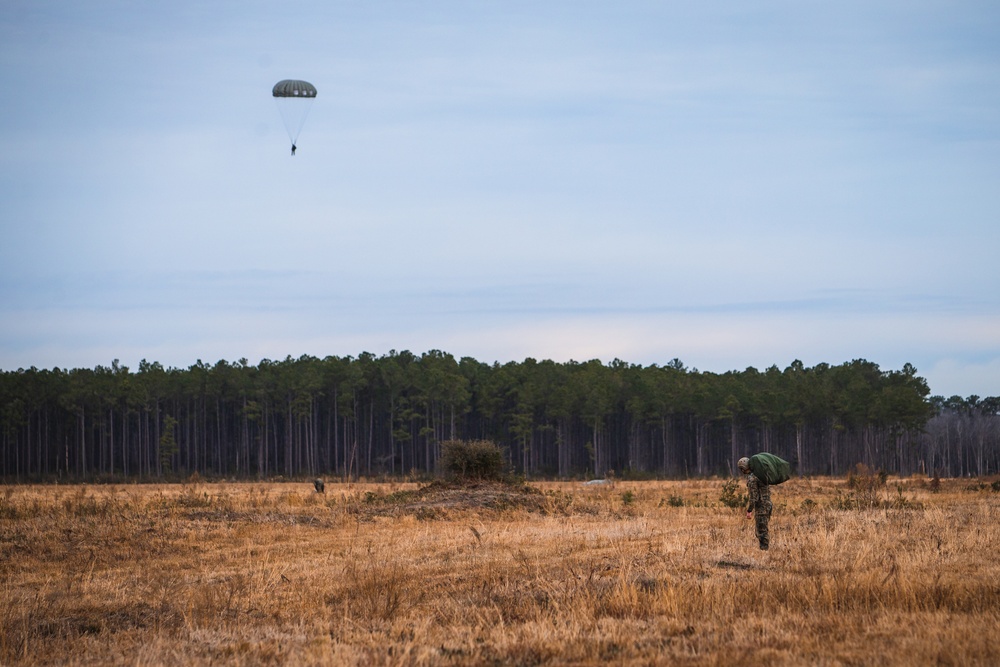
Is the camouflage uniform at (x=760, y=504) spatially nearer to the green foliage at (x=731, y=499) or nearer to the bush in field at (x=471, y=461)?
the green foliage at (x=731, y=499)

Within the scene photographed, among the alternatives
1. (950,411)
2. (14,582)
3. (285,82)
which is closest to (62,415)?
(285,82)

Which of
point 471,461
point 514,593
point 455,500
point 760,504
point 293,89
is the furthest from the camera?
point 293,89

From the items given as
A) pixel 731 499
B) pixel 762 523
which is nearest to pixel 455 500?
Answer: pixel 731 499

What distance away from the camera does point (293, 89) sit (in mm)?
48438

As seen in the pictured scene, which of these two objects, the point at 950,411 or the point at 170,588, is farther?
the point at 950,411

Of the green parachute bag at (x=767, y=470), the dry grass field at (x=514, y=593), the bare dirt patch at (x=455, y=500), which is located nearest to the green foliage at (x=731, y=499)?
the bare dirt patch at (x=455, y=500)

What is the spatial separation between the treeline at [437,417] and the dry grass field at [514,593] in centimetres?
7435

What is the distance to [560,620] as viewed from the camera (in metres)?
10.5

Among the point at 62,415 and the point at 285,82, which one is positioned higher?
the point at 285,82

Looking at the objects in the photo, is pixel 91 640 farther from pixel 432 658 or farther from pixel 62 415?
pixel 62 415

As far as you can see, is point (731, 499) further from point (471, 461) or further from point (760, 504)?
point (760, 504)

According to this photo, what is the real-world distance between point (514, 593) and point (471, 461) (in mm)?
22868

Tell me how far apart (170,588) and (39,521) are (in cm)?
1182

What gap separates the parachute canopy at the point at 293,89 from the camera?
4803 cm
